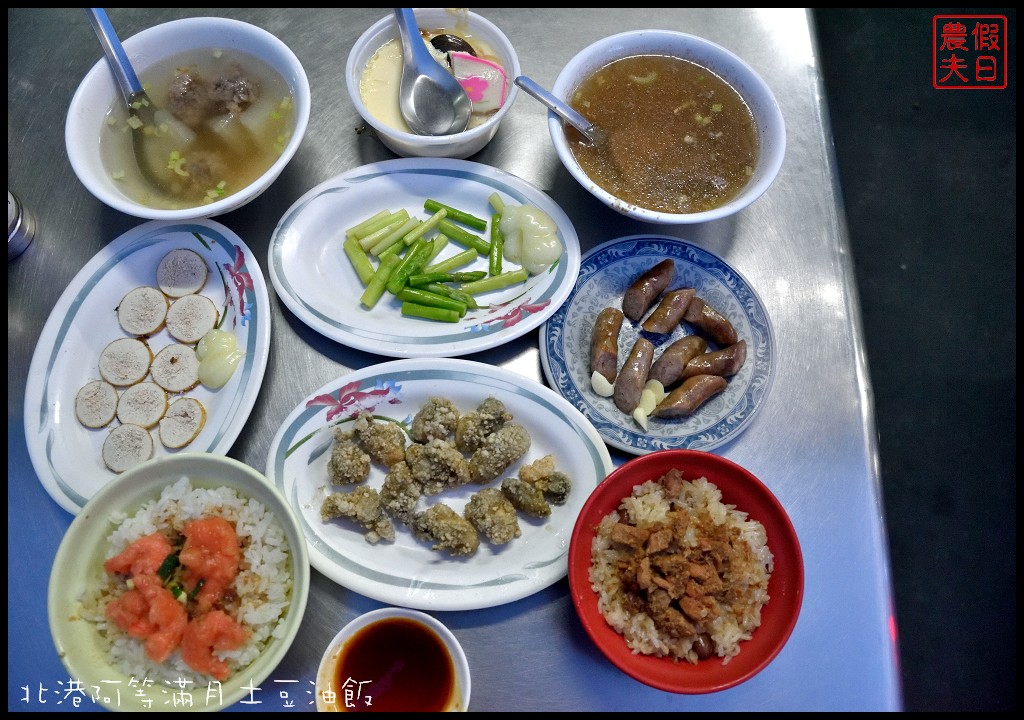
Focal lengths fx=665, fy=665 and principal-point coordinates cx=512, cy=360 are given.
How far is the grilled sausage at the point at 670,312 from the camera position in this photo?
8.07 ft

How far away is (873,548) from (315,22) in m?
3.17

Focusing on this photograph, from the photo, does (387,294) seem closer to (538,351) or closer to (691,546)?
(538,351)

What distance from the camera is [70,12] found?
2.96 m

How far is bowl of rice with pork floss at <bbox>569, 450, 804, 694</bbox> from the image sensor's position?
77.8 inches

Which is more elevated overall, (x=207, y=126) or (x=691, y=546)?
(x=207, y=126)

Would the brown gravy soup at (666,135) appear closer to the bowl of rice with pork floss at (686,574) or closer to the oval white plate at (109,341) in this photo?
the bowl of rice with pork floss at (686,574)

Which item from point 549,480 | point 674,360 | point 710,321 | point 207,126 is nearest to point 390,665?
point 549,480

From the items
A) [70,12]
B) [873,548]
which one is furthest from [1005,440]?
[70,12]

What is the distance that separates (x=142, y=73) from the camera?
2.54m

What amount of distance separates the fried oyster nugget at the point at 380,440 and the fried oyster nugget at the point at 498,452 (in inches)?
10.2

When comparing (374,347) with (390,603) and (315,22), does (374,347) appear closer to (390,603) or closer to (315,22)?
(390,603)

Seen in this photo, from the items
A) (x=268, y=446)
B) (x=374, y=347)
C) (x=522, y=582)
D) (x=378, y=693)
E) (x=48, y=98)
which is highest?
(x=48, y=98)

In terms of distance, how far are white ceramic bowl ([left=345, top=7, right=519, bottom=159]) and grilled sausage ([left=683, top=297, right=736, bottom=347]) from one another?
3.32 feet

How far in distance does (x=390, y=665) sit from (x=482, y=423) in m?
0.82
